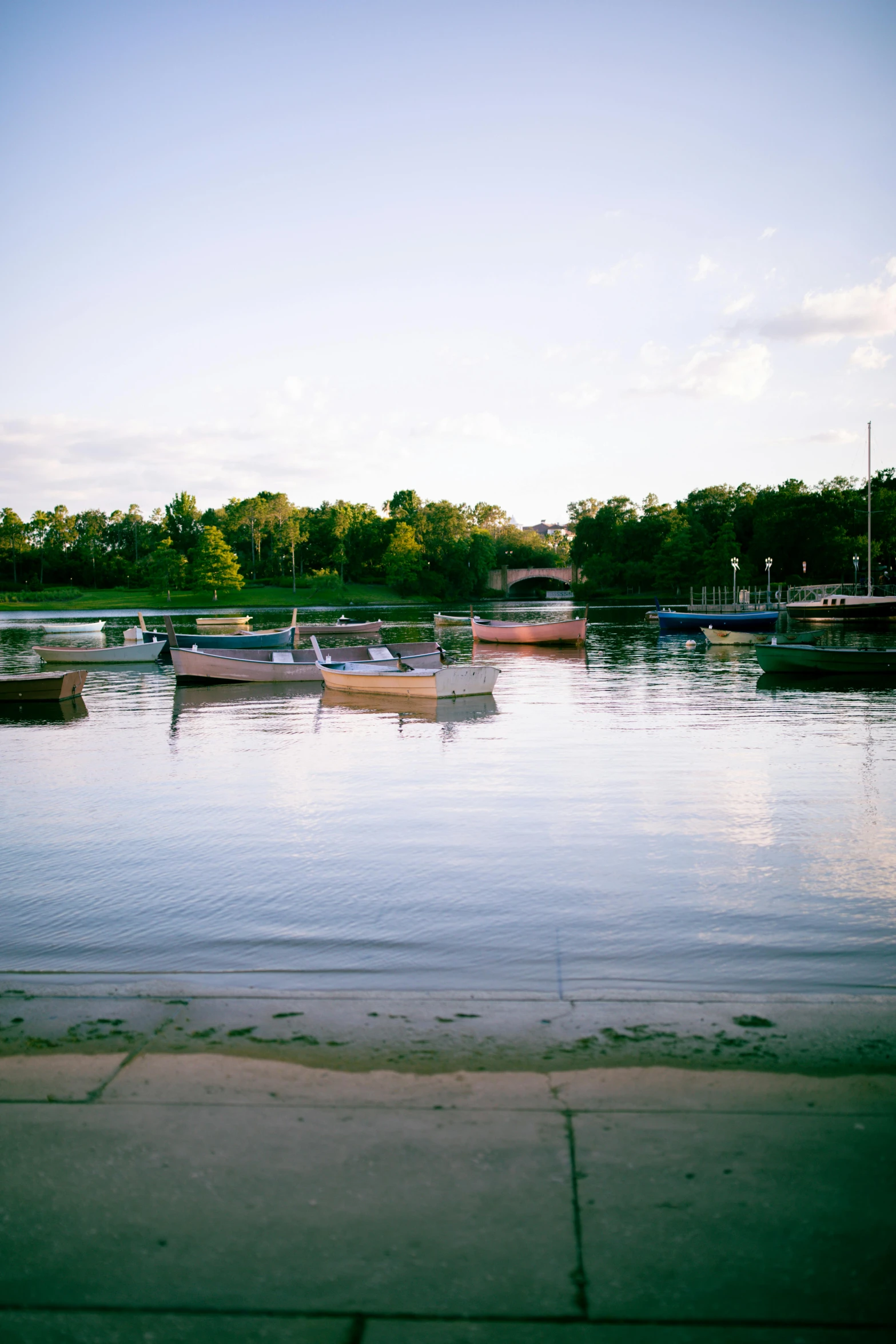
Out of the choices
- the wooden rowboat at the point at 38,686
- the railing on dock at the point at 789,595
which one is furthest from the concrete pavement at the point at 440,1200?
the railing on dock at the point at 789,595

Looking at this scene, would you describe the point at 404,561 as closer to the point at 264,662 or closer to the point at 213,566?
the point at 213,566

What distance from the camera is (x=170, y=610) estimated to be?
119 m

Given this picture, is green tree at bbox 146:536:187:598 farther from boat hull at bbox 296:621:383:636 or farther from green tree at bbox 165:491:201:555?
boat hull at bbox 296:621:383:636

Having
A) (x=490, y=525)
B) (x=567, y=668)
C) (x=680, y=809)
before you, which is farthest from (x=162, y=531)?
(x=680, y=809)

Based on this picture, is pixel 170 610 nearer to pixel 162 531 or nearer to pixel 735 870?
pixel 162 531

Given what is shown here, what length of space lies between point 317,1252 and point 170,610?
398ft

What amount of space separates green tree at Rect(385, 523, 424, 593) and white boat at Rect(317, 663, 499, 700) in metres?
120

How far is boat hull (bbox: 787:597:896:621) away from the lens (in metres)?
67.5

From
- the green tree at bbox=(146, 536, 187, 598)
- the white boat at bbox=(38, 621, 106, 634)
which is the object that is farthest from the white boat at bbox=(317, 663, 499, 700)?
the green tree at bbox=(146, 536, 187, 598)

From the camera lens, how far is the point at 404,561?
150375mm

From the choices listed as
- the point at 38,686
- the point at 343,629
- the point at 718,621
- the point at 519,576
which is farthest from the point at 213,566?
the point at 38,686

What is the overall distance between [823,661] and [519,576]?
452 feet

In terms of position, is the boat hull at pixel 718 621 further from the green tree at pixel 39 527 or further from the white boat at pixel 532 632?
the green tree at pixel 39 527

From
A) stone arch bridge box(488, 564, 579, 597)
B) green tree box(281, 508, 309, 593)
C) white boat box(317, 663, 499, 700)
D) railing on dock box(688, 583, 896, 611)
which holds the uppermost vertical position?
green tree box(281, 508, 309, 593)
